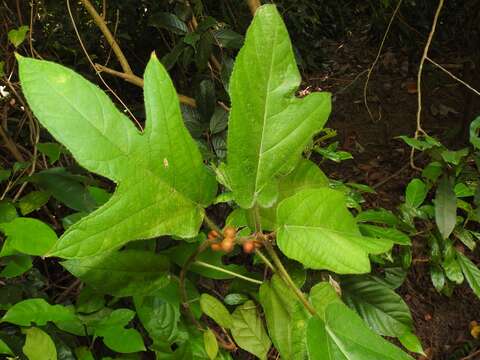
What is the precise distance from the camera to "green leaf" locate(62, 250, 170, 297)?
56 cm

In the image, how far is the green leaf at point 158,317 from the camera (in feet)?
2.13

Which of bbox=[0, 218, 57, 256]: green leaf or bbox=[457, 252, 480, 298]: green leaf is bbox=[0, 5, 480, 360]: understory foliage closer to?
bbox=[0, 218, 57, 256]: green leaf

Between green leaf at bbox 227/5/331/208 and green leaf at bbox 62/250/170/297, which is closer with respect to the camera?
green leaf at bbox 227/5/331/208

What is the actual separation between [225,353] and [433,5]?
2893mm

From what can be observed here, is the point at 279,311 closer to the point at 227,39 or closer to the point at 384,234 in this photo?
the point at 384,234

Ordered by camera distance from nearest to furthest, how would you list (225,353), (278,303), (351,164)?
(278,303), (225,353), (351,164)

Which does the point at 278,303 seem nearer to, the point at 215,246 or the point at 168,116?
the point at 215,246

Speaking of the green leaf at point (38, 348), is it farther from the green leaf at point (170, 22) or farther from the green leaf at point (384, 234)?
the green leaf at point (170, 22)

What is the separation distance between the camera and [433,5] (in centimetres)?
282

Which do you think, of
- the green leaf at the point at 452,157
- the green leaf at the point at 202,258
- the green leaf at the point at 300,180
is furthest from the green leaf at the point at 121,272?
the green leaf at the point at 452,157

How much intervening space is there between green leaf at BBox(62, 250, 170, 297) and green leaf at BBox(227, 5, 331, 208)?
259 mm

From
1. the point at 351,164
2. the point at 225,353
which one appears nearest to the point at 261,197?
the point at 225,353

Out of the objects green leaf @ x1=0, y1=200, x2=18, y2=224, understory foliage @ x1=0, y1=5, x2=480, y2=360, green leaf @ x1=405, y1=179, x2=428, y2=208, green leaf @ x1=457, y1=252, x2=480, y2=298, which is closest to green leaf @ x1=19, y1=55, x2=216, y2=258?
understory foliage @ x1=0, y1=5, x2=480, y2=360

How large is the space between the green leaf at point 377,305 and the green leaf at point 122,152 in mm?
542
